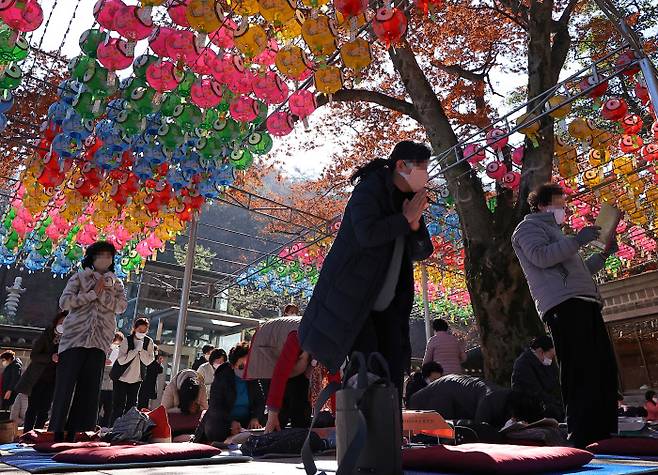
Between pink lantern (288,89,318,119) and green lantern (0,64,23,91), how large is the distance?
2805 millimetres

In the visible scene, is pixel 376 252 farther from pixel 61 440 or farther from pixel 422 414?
pixel 61 440

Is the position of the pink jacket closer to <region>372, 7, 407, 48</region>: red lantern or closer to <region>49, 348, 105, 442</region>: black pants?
<region>372, 7, 407, 48</region>: red lantern

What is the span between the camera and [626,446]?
8.30 feet

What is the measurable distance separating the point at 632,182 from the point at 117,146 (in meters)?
8.31

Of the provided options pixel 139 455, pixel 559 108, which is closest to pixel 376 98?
pixel 559 108

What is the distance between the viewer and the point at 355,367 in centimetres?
190

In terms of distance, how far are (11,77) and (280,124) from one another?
2.88m

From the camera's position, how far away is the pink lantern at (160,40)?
198 inches

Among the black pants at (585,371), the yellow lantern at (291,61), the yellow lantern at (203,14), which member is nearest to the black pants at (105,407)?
the yellow lantern at (291,61)

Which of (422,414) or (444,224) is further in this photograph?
(444,224)

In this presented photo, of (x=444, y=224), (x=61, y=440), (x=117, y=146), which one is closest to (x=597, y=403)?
(x=61, y=440)

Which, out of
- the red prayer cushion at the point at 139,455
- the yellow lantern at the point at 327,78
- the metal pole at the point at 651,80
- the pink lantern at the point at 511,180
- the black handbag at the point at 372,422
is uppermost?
the yellow lantern at the point at 327,78

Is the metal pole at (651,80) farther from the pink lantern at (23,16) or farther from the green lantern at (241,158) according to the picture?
the pink lantern at (23,16)

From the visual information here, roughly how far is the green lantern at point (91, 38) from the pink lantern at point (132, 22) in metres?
0.56
